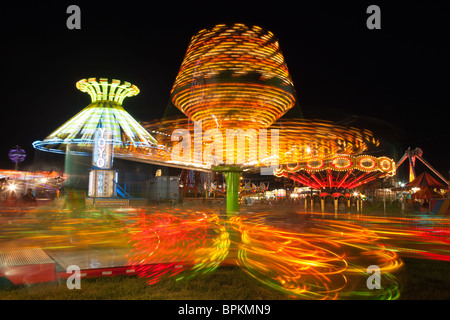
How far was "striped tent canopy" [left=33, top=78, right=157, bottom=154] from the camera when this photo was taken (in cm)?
2727

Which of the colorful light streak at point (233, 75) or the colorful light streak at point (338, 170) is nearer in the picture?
the colorful light streak at point (233, 75)

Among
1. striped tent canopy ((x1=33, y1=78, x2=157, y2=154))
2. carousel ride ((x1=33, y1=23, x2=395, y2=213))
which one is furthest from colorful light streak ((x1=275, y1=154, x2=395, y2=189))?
striped tent canopy ((x1=33, y1=78, x2=157, y2=154))

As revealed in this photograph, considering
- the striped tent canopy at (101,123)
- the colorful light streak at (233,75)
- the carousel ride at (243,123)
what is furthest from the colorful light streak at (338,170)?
the striped tent canopy at (101,123)

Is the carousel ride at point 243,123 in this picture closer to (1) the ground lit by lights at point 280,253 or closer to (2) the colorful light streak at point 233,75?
(2) the colorful light streak at point 233,75

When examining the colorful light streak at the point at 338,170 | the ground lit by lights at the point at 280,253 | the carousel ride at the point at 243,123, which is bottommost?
the ground lit by lights at the point at 280,253

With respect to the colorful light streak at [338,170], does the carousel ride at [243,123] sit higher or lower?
higher

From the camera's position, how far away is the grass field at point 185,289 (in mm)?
4188

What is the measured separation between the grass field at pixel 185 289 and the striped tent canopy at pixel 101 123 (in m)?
21.5

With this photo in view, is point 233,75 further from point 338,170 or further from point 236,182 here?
point 338,170

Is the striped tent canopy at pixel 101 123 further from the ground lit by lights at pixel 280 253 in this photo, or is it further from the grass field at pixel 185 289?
the grass field at pixel 185 289

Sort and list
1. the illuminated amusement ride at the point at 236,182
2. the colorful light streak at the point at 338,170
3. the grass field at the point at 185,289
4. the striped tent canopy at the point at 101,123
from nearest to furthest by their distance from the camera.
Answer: the grass field at the point at 185,289, the illuminated amusement ride at the point at 236,182, the colorful light streak at the point at 338,170, the striped tent canopy at the point at 101,123

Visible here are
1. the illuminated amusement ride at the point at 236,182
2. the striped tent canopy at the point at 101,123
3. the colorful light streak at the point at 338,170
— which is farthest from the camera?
the striped tent canopy at the point at 101,123

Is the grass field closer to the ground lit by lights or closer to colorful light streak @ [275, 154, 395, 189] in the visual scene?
the ground lit by lights

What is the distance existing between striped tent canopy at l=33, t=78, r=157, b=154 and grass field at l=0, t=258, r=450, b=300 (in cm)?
2154
